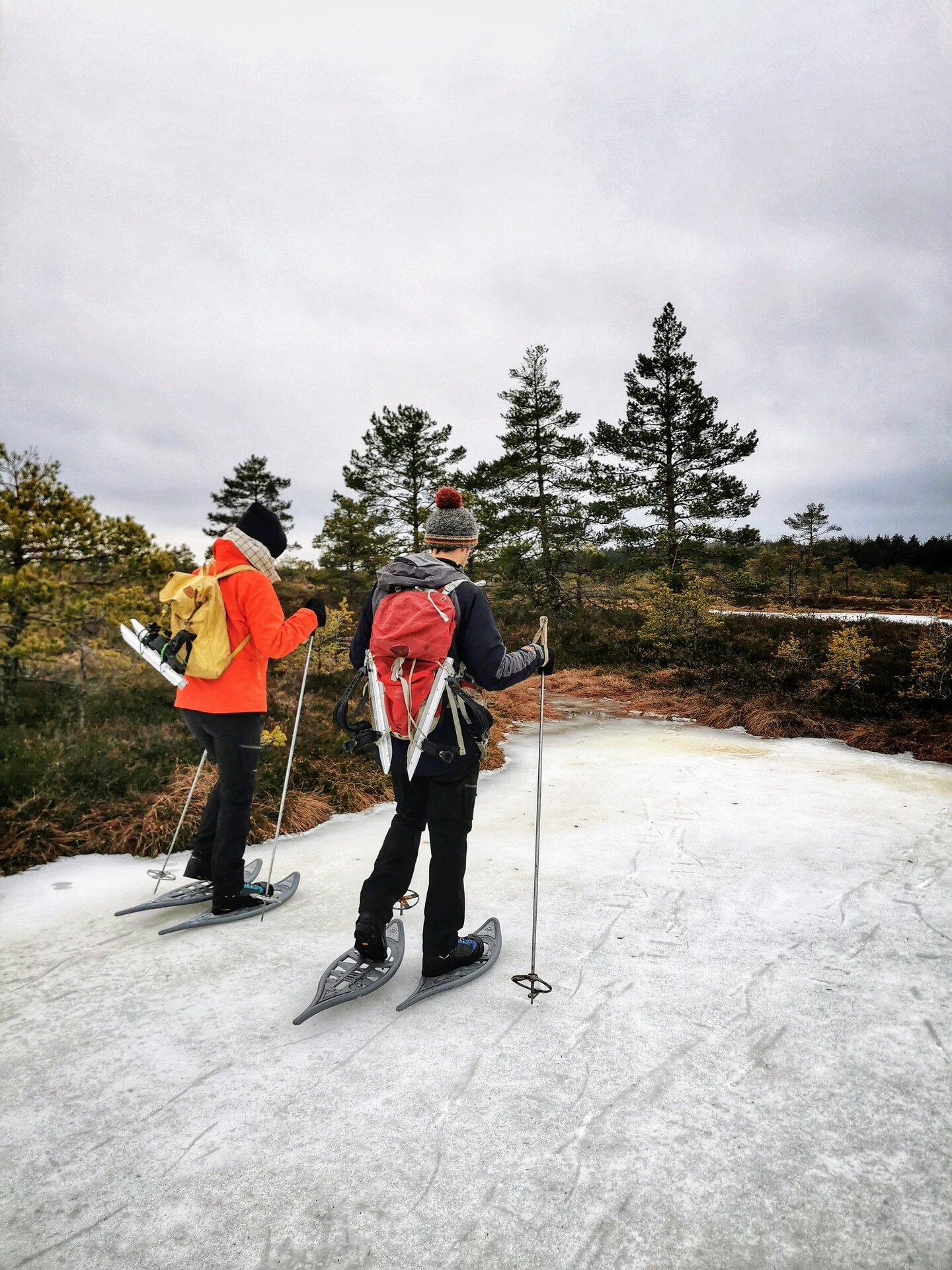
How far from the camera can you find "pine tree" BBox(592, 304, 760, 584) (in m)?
20.7

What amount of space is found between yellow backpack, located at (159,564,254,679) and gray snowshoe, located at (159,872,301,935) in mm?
1420

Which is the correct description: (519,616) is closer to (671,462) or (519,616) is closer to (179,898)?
(671,462)

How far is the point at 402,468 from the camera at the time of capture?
28.4 m

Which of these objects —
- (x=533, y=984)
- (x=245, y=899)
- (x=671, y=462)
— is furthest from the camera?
(x=671, y=462)

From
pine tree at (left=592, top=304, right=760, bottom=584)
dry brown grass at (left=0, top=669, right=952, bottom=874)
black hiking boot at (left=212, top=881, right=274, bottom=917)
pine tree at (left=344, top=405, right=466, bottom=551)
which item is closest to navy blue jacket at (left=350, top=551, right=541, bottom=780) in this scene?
black hiking boot at (left=212, top=881, right=274, bottom=917)

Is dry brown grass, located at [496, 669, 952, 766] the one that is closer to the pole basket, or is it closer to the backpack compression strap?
the pole basket

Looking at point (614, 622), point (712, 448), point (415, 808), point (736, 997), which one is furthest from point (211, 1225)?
point (712, 448)

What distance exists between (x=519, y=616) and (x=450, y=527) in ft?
63.3

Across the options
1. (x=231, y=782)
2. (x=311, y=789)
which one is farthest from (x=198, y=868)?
(x=311, y=789)

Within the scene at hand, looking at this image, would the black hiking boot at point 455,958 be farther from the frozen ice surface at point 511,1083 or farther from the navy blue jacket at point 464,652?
the navy blue jacket at point 464,652

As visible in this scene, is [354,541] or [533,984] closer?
[533,984]

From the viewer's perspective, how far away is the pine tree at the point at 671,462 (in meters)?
20.7

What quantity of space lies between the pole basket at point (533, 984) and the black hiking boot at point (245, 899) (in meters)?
1.72

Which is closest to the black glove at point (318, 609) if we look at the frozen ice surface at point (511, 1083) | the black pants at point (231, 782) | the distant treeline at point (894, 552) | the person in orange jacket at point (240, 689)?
Answer: the person in orange jacket at point (240, 689)
